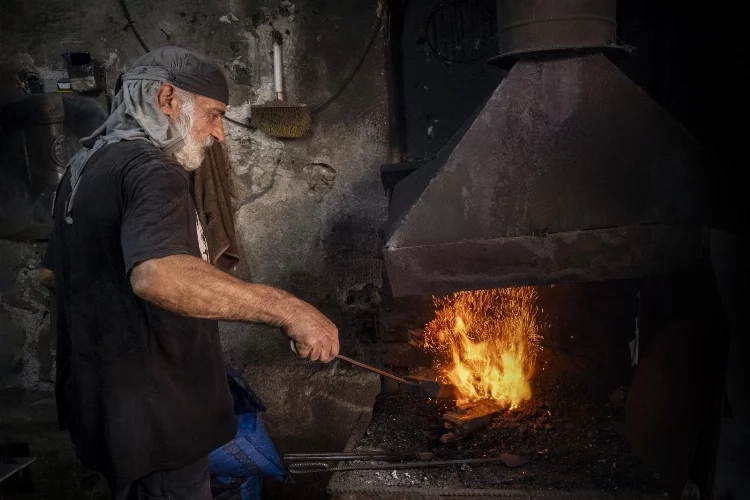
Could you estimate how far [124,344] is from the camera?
2.20 meters

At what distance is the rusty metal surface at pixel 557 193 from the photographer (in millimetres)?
2525

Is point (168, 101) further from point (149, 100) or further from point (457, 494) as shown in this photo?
point (457, 494)

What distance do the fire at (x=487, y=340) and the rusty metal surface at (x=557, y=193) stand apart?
1.25 m

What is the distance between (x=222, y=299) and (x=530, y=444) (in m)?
1.77

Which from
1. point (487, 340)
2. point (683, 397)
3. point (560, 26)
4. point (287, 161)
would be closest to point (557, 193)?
point (560, 26)

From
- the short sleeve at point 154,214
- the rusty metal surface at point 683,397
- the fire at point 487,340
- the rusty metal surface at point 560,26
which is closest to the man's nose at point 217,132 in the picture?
the short sleeve at point 154,214

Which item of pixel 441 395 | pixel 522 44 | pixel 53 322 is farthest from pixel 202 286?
pixel 53 322

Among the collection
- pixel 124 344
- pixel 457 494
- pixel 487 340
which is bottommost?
pixel 457 494

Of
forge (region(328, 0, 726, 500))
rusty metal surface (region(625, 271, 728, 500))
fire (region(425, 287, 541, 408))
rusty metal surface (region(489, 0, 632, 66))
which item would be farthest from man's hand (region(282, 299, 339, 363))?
fire (region(425, 287, 541, 408))

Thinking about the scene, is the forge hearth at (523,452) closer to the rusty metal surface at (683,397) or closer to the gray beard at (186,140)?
the rusty metal surface at (683,397)

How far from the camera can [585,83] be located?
8.52 feet

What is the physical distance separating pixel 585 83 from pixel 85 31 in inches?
115

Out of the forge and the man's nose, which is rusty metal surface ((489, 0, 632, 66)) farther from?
the man's nose

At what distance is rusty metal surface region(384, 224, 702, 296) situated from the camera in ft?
8.28
